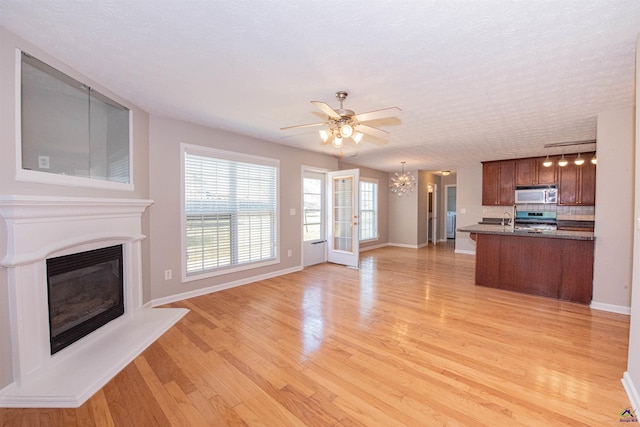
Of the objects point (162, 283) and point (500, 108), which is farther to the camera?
point (162, 283)

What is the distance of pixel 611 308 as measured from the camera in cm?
329

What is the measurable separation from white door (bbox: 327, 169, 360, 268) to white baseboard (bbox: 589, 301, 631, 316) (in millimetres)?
3439

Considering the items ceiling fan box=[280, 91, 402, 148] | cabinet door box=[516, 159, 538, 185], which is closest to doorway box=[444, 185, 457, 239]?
cabinet door box=[516, 159, 538, 185]

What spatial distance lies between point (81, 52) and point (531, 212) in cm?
792

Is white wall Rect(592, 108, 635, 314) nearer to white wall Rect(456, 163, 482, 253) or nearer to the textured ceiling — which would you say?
the textured ceiling

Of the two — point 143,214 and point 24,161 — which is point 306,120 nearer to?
point 143,214

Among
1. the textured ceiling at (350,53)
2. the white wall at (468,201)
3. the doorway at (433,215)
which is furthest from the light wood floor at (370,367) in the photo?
the doorway at (433,215)

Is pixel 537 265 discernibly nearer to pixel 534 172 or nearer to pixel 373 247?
pixel 534 172

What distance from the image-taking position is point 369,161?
6695 mm

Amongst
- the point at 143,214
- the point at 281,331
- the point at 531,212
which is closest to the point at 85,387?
the point at 281,331

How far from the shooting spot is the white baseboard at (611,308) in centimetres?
322

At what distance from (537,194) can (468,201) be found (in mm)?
1553

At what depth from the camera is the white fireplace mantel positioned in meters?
1.81

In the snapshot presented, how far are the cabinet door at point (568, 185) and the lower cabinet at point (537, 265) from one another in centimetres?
254
